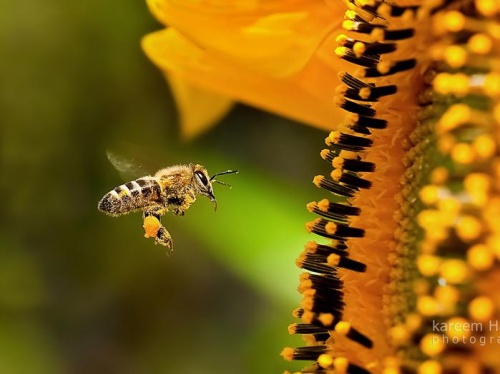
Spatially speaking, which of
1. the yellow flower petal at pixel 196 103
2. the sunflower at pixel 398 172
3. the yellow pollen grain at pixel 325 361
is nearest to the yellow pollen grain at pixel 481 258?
the sunflower at pixel 398 172

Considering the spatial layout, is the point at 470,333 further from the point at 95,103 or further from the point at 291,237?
the point at 95,103

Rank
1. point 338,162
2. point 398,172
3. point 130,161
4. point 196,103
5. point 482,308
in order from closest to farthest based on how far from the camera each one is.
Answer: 1. point 482,308
2. point 398,172
3. point 338,162
4. point 130,161
5. point 196,103

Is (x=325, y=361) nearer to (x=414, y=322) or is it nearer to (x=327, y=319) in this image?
(x=327, y=319)

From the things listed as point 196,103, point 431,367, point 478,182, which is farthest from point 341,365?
point 196,103

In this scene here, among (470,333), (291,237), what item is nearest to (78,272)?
(291,237)

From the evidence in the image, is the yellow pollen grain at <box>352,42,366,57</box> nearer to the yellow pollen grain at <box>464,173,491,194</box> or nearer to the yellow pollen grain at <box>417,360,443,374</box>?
the yellow pollen grain at <box>464,173,491,194</box>

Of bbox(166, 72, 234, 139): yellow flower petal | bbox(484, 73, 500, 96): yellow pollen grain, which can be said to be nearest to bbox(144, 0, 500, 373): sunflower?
bbox(484, 73, 500, 96): yellow pollen grain

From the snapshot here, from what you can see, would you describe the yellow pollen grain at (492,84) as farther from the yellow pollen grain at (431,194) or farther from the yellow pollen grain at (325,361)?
the yellow pollen grain at (325,361)
